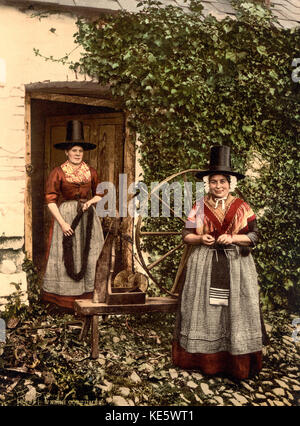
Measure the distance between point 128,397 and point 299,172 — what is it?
2876 mm

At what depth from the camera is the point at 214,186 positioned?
3.27m

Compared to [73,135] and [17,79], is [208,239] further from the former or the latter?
[17,79]

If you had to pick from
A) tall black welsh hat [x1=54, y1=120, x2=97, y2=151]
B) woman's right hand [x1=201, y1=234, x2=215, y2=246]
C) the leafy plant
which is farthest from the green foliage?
woman's right hand [x1=201, y1=234, x2=215, y2=246]

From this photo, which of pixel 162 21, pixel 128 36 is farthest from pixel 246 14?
pixel 128 36

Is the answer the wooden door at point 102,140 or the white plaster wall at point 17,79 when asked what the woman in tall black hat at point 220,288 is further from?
the white plaster wall at point 17,79

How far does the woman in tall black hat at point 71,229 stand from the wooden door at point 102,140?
0.25m

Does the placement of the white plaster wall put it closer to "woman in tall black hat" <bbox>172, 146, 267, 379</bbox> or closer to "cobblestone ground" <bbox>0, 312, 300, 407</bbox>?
"cobblestone ground" <bbox>0, 312, 300, 407</bbox>

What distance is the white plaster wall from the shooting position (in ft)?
12.0

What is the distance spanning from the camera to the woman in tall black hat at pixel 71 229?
3807 mm

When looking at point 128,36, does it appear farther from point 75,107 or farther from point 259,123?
point 259,123

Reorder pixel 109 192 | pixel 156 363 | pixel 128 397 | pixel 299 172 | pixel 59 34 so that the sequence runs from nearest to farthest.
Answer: pixel 128 397, pixel 156 363, pixel 59 34, pixel 109 192, pixel 299 172

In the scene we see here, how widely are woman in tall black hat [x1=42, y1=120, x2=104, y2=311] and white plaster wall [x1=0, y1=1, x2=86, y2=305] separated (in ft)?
0.99

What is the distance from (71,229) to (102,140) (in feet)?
3.33

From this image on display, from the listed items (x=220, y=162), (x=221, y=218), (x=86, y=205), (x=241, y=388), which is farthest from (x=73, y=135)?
(x=241, y=388)
